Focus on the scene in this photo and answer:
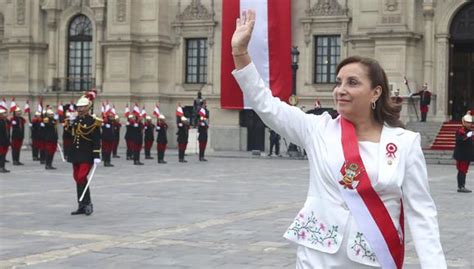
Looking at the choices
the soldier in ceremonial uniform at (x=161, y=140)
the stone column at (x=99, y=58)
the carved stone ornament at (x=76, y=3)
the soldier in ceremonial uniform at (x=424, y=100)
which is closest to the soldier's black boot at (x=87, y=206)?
the soldier in ceremonial uniform at (x=161, y=140)

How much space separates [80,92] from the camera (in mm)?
41812

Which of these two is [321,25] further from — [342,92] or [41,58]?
[342,92]

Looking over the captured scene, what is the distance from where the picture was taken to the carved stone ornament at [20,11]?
142 ft

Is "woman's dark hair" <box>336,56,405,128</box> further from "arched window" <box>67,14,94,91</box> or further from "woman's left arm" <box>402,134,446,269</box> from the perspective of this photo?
"arched window" <box>67,14,94,91</box>

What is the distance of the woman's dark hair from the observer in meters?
4.07

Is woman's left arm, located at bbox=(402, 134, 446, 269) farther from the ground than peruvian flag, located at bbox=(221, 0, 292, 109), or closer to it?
closer to it

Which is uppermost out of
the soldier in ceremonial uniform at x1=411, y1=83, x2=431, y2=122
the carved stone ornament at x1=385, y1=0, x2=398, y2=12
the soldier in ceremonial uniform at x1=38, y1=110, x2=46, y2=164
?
the carved stone ornament at x1=385, y1=0, x2=398, y2=12

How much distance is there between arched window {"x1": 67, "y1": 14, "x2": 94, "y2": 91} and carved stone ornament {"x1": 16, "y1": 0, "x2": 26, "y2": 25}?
2.63m

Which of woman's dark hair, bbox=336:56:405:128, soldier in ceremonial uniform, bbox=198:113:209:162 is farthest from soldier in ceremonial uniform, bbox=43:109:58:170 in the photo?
woman's dark hair, bbox=336:56:405:128

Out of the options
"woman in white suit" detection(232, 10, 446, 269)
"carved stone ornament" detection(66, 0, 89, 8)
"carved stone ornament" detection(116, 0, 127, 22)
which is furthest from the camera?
"carved stone ornament" detection(66, 0, 89, 8)

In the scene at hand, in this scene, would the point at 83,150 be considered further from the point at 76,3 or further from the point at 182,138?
the point at 76,3

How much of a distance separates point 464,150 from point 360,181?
16.1m

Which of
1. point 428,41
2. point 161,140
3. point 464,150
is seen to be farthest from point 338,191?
point 428,41

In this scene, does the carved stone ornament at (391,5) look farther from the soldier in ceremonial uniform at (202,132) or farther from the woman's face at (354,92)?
the woman's face at (354,92)
